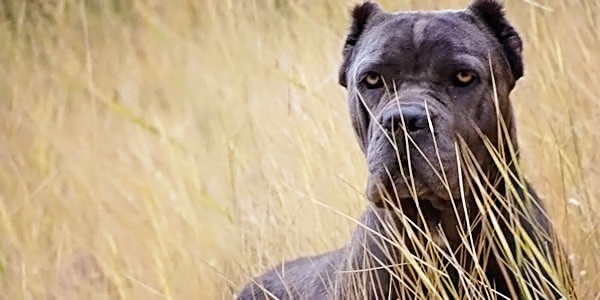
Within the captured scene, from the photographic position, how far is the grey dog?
5.75 feet

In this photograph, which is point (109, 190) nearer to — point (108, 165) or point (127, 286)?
point (108, 165)

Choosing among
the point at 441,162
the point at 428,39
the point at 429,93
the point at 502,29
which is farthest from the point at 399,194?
the point at 502,29

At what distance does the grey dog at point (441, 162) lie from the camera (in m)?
1.75

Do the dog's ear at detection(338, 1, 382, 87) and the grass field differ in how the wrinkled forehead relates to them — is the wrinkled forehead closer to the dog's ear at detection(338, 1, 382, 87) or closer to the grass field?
the dog's ear at detection(338, 1, 382, 87)

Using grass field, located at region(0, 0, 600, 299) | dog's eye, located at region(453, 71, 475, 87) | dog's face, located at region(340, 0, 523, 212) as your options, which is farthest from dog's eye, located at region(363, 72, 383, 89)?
grass field, located at region(0, 0, 600, 299)

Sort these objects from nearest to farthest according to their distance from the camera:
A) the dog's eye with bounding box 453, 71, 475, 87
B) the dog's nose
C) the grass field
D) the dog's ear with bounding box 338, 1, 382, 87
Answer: the dog's nose, the dog's eye with bounding box 453, 71, 475, 87, the dog's ear with bounding box 338, 1, 382, 87, the grass field

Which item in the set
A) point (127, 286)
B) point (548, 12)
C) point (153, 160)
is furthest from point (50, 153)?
point (548, 12)

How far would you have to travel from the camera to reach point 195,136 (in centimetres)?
313

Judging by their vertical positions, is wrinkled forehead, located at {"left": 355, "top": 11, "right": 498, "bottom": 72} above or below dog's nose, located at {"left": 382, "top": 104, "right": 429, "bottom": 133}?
above

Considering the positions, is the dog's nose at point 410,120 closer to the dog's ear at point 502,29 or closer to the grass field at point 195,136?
the dog's ear at point 502,29

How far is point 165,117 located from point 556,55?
138 cm

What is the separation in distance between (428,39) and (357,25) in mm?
264

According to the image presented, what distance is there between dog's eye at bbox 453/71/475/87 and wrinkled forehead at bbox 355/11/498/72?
0.12 feet

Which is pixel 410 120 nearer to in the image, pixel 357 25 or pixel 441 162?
pixel 441 162
